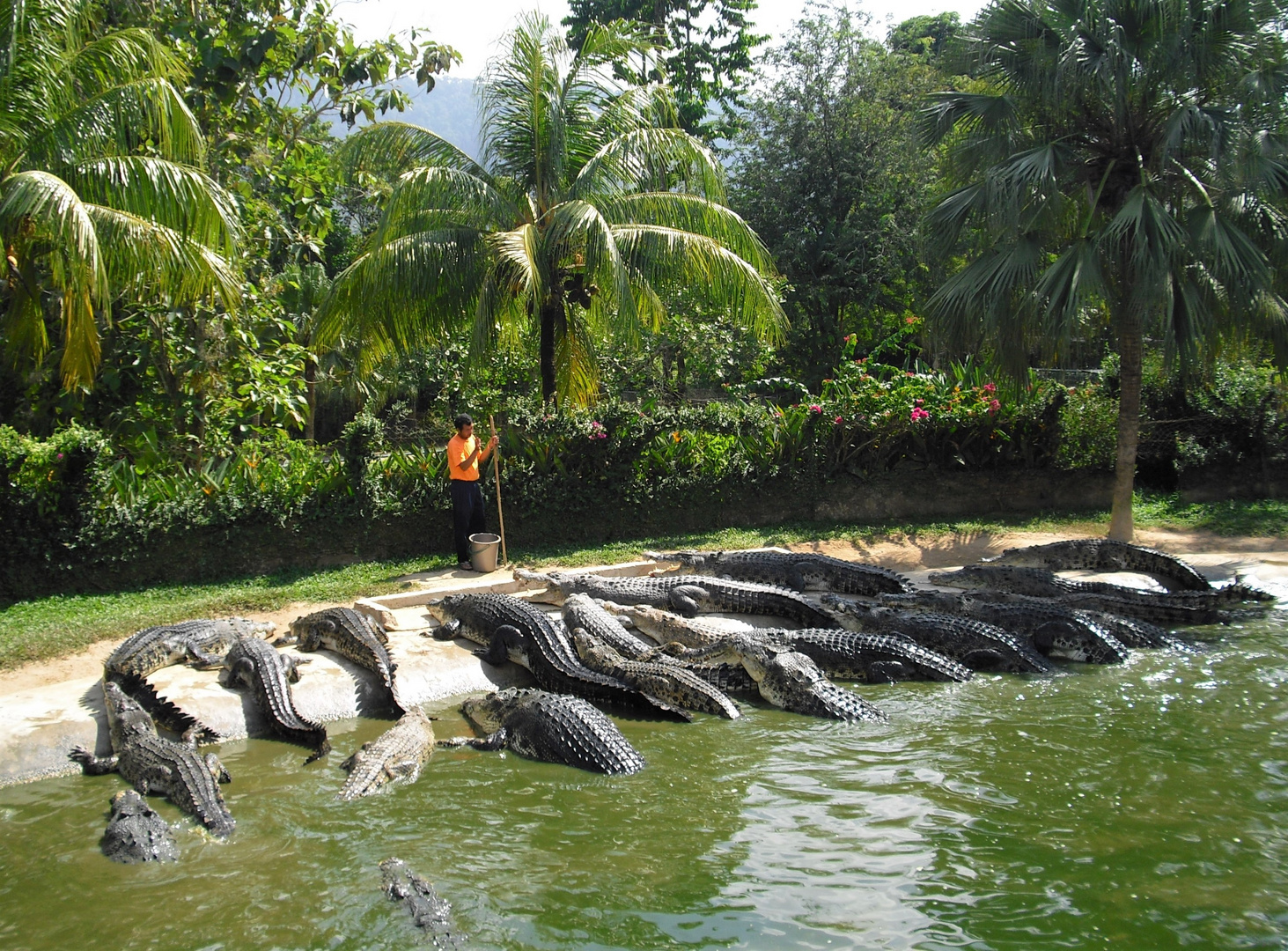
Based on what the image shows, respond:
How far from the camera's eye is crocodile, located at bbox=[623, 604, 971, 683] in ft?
24.5

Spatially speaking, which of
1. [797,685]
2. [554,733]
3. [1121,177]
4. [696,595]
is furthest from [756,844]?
[1121,177]

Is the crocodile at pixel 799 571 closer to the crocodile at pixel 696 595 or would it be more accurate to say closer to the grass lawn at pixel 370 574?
the crocodile at pixel 696 595

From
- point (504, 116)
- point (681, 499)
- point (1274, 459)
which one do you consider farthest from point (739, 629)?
point (1274, 459)

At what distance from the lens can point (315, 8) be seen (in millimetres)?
14156

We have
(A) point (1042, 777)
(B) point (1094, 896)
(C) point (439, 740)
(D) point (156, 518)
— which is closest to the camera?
(B) point (1094, 896)

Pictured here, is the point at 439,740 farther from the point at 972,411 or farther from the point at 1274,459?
the point at 1274,459

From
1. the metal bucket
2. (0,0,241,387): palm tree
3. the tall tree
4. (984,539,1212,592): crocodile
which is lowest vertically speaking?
(984,539,1212,592): crocodile

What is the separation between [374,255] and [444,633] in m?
4.94

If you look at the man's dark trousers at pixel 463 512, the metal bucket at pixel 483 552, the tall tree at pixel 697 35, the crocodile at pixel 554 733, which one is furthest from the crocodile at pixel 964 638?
the tall tree at pixel 697 35

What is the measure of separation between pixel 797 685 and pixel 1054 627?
2.58 m

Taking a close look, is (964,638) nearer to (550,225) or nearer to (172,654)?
(172,654)

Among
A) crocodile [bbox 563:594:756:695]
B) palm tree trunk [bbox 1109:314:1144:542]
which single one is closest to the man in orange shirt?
crocodile [bbox 563:594:756:695]

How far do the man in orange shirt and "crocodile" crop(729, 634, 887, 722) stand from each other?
3.98 m

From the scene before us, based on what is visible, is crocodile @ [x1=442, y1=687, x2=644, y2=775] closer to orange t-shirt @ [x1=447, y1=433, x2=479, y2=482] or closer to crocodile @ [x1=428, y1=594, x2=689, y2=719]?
crocodile @ [x1=428, y1=594, x2=689, y2=719]
